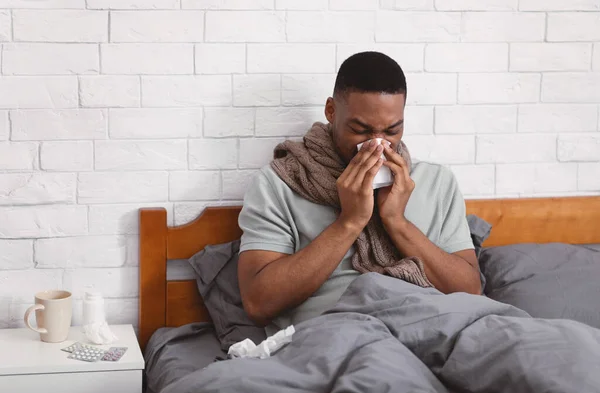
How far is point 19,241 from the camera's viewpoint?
7.05 feet

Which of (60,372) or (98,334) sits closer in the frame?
(60,372)

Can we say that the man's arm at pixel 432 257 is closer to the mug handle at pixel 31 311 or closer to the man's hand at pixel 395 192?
the man's hand at pixel 395 192

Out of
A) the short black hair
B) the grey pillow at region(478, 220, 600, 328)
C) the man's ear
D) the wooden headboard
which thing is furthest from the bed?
the short black hair

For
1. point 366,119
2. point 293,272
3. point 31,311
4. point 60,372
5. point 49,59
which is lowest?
point 60,372

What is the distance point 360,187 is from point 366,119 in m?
0.16

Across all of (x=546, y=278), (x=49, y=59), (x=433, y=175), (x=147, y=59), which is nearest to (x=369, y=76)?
(x=433, y=175)

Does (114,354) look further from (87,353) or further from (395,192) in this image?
(395,192)

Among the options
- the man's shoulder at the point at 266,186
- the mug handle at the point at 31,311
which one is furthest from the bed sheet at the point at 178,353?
the man's shoulder at the point at 266,186

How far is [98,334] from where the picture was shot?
6.64 feet

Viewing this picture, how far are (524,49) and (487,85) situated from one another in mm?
143

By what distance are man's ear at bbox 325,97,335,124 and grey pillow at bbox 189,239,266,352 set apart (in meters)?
0.39

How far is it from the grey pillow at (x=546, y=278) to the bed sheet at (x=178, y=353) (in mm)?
709

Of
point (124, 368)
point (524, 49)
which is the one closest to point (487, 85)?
point (524, 49)

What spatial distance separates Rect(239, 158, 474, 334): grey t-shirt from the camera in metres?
2.03
